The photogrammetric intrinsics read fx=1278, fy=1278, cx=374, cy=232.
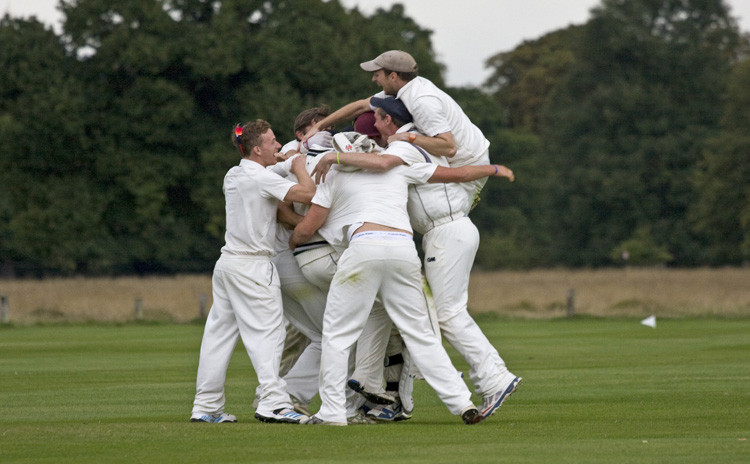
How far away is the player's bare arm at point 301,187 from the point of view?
9.06 metres

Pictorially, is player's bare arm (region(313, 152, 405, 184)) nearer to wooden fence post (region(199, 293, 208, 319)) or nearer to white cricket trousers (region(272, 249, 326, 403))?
white cricket trousers (region(272, 249, 326, 403))

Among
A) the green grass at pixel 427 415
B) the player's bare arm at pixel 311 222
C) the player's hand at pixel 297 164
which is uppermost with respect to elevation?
the player's hand at pixel 297 164

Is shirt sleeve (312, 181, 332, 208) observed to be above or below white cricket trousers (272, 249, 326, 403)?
above

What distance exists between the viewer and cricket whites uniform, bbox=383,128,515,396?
8984 millimetres

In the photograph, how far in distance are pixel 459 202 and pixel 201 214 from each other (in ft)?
119

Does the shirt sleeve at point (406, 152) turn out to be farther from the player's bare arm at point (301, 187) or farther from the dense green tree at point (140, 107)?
the dense green tree at point (140, 107)

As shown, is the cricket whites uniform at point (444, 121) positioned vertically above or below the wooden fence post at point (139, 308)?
above

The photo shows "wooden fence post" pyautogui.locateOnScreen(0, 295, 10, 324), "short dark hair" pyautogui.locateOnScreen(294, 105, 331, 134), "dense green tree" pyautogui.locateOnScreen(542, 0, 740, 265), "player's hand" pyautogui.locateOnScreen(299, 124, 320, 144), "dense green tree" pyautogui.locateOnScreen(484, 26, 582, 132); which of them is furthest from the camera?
"dense green tree" pyautogui.locateOnScreen(484, 26, 582, 132)

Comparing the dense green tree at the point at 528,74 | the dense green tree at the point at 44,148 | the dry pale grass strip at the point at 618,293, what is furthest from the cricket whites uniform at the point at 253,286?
the dense green tree at the point at 528,74

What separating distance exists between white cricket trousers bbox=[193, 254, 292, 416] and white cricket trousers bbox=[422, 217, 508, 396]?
1168 millimetres

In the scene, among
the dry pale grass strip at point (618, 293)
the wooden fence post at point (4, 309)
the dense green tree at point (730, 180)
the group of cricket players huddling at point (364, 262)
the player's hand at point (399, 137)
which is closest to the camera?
the group of cricket players huddling at point (364, 262)

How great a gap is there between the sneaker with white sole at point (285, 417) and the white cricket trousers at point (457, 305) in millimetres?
1178

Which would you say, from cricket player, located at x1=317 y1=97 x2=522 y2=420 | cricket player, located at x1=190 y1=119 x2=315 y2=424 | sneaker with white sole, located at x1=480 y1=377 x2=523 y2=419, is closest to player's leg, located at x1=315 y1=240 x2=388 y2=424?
cricket player, located at x1=190 y1=119 x2=315 y2=424

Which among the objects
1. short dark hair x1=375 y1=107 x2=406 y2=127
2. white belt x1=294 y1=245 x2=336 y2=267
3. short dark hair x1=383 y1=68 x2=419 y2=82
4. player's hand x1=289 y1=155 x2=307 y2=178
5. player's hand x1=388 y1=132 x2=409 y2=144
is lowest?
white belt x1=294 y1=245 x2=336 y2=267
